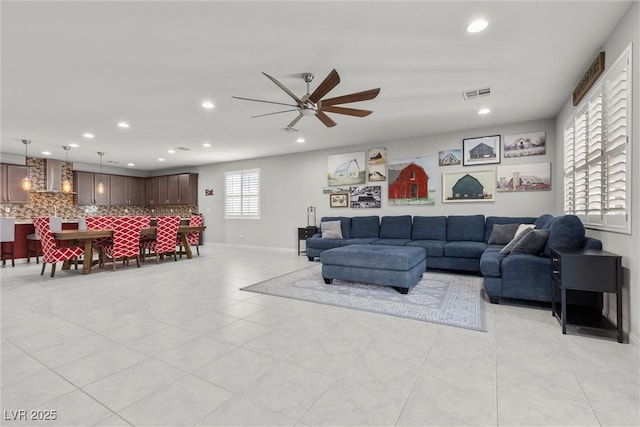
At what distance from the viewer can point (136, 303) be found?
3.34 meters

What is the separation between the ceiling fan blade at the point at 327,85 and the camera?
270 cm

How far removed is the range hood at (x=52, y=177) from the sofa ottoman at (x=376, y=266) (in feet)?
27.7

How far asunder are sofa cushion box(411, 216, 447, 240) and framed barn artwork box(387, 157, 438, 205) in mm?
453

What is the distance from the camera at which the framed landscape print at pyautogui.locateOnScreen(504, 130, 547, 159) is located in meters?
5.10

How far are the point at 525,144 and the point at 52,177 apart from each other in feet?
37.5

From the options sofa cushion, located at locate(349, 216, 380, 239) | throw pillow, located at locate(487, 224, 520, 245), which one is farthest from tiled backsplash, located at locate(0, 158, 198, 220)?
throw pillow, located at locate(487, 224, 520, 245)

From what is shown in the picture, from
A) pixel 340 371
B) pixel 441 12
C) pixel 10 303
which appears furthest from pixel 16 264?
pixel 441 12

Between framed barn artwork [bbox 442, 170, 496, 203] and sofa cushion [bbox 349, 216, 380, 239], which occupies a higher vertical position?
framed barn artwork [bbox 442, 170, 496, 203]

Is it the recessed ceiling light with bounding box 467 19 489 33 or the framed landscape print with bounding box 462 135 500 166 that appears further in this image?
the framed landscape print with bounding box 462 135 500 166

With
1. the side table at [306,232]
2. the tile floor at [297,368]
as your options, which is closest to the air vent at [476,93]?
the tile floor at [297,368]

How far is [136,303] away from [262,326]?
1.74 metres

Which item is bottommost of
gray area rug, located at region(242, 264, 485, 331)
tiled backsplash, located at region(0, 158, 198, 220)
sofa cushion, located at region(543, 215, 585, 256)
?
gray area rug, located at region(242, 264, 485, 331)

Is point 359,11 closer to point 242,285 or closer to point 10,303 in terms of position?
point 242,285

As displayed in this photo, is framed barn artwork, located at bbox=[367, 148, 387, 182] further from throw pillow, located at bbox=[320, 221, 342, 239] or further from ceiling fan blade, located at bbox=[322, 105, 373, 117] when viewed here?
ceiling fan blade, located at bbox=[322, 105, 373, 117]
